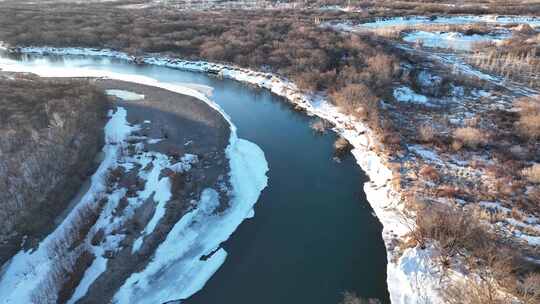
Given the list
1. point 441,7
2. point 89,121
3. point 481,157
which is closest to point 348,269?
point 481,157

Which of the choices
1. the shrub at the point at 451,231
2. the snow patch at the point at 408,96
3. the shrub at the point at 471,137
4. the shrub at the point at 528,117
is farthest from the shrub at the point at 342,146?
the shrub at the point at 528,117

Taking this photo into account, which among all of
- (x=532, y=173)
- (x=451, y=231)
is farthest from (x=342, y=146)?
(x=451, y=231)

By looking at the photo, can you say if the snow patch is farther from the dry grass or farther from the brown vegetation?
the brown vegetation

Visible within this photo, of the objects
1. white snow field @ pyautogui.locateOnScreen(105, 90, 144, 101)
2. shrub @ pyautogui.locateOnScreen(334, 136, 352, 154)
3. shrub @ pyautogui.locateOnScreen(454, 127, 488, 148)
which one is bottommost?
shrub @ pyautogui.locateOnScreen(334, 136, 352, 154)

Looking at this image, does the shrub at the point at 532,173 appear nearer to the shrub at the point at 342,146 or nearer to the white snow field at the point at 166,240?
the shrub at the point at 342,146

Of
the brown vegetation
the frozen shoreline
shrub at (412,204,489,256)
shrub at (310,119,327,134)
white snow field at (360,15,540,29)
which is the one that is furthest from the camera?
white snow field at (360,15,540,29)

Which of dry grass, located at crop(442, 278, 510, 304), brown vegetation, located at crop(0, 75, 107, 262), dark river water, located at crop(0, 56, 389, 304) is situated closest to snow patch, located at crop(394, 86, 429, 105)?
dark river water, located at crop(0, 56, 389, 304)

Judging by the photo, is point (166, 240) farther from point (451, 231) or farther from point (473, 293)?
point (473, 293)
